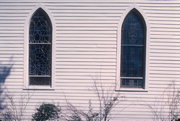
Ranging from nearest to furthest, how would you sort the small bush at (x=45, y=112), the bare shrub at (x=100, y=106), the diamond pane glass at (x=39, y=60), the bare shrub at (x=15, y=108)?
the small bush at (x=45, y=112)
the bare shrub at (x=100, y=106)
the bare shrub at (x=15, y=108)
the diamond pane glass at (x=39, y=60)

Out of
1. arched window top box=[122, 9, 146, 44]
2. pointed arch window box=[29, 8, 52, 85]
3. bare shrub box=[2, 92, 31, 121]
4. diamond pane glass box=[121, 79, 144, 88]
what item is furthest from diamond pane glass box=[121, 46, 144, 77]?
bare shrub box=[2, 92, 31, 121]

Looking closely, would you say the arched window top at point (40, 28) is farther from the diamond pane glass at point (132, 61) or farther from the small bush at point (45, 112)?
the diamond pane glass at point (132, 61)

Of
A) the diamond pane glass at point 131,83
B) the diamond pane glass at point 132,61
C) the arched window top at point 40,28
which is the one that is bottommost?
the diamond pane glass at point 131,83

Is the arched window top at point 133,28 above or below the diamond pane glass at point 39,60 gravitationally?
above

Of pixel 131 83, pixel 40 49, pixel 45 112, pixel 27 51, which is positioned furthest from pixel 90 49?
pixel 45 112

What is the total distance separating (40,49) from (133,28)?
3.42m

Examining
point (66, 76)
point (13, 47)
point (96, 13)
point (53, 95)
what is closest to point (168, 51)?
point (96, 13)

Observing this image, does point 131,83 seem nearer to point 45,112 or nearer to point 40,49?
point 45,112

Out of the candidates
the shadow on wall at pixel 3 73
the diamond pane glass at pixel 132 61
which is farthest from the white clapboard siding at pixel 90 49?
the diamond pane glass at pixel 132 61

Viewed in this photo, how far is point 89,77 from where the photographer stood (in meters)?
9.80

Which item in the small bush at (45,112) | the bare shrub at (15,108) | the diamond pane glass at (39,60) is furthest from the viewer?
the diamond pane glass at (39,60)

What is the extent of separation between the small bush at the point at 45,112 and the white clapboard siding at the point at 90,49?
0.89 ft

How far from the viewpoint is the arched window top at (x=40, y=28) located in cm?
993

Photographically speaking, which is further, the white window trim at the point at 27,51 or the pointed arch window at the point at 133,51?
the pointed arch window at the point at 133,51
